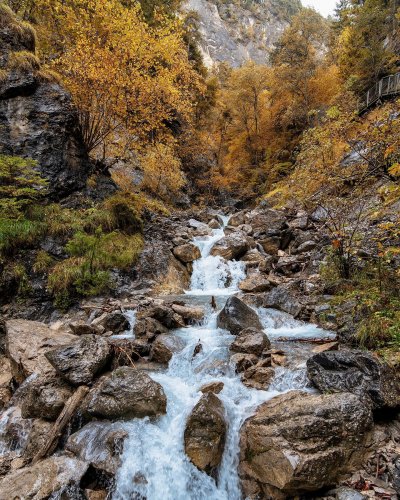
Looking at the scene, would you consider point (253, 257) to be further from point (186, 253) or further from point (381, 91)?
point (381, 91)

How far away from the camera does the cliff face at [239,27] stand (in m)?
55.2

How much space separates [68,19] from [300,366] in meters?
15.4

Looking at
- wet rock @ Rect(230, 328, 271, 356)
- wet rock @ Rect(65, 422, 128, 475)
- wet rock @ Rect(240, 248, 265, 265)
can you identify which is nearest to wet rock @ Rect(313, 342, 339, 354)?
wet rock @ Rect(230, 328, 271, 356)

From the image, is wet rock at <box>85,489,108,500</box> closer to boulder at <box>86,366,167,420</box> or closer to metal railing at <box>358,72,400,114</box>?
boulder at <box>86,366,167,420</box>

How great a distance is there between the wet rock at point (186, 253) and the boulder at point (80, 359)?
21.1ft

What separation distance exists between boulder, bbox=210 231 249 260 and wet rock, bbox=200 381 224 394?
7.31 metres

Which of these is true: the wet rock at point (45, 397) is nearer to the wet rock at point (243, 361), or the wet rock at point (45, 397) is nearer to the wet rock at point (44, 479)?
the wet rock at point (44, 479)

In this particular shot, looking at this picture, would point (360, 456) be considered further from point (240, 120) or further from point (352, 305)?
point (240, 120)

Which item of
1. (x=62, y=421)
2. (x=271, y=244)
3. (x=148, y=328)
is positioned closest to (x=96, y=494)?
(x=62, y=421)

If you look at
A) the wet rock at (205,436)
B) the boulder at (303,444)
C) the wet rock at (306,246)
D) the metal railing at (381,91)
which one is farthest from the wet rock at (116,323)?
the metal railing at (381,91)

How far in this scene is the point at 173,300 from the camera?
29.8 ft

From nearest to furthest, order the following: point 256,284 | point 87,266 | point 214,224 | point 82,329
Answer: point 82,329
point 87,266
point 256,284
point 214,224

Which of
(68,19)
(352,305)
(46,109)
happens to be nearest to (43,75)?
(46,109)

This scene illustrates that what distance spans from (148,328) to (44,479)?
3445 millimetres
